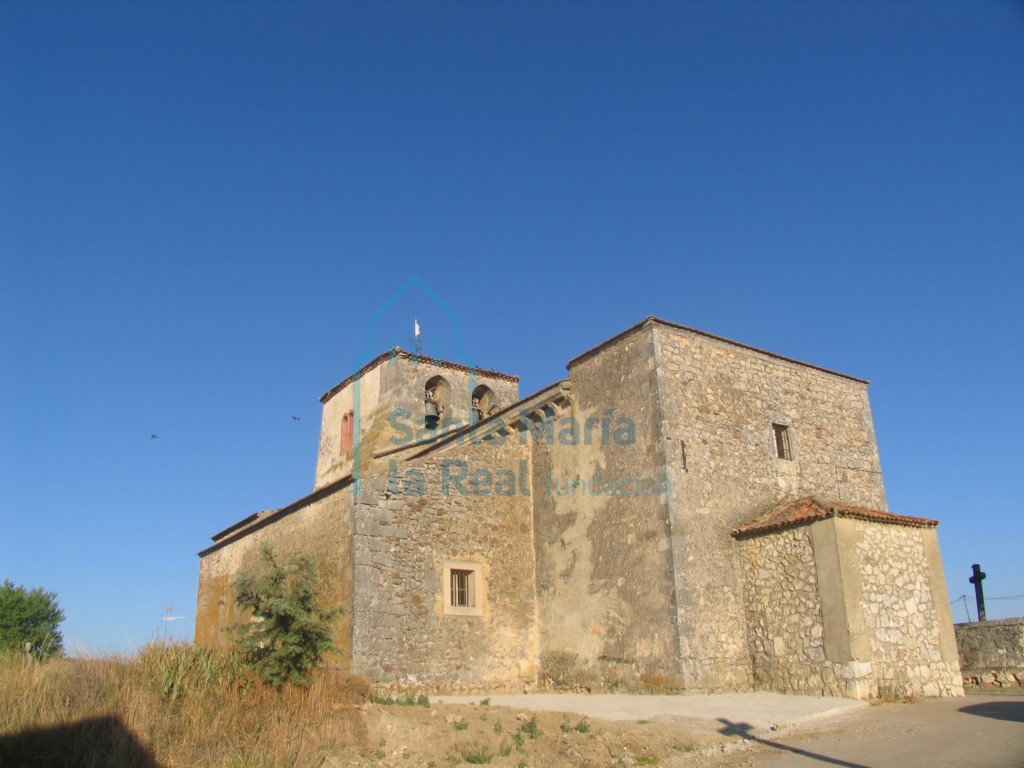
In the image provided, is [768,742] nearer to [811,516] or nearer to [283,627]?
[811,516]

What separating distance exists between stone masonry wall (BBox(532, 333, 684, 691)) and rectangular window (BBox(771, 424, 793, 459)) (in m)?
3.17

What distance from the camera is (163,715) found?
9375 mm

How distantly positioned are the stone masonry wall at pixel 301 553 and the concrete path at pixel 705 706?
2.64 meters

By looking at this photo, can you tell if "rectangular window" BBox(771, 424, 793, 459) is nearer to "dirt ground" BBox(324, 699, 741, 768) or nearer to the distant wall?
the distant wall

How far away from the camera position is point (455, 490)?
16.6m

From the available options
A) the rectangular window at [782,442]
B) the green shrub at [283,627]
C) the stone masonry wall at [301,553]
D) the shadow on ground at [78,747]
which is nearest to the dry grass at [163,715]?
the shadow on ground at [78,747]

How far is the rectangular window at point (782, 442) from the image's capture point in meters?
16.2

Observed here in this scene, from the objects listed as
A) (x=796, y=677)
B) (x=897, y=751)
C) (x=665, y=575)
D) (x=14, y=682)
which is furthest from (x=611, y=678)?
(x=14, y=682)

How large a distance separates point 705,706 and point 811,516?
12.2ft

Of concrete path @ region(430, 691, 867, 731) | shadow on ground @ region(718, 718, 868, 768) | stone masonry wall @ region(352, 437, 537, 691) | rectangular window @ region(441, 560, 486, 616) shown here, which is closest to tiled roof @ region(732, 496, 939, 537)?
concrete path @ region(430, 691, 867, 731)

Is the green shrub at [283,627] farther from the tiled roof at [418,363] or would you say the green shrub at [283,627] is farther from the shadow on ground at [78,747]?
the tiled roof at [418,363]

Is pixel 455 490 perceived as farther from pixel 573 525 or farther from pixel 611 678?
pixel 611 678

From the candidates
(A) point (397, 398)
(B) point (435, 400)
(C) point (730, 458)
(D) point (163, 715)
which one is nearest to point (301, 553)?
(D) point (163, 715)

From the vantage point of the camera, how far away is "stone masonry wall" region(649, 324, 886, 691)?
1389 cm
